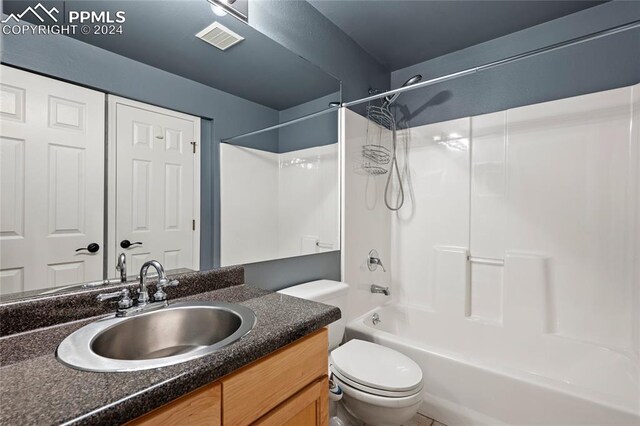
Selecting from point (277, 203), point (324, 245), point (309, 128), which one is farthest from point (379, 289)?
point (309, 128)

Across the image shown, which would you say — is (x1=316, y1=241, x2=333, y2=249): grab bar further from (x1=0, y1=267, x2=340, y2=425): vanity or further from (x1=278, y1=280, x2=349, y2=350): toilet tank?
(x1=0, y1=267, x2=340, y2=425): vanity

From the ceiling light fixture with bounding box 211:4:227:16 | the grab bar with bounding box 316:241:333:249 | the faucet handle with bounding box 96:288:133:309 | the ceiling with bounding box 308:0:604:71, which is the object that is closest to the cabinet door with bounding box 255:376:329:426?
the faucet handle with bounding box 96:288:133:309

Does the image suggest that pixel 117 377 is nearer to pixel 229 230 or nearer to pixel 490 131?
pixel 229 230

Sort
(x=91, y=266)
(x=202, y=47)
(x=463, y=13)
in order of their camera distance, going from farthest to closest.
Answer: (x=463, y=13)
(x=202, y=47)
(x=91, y=266)

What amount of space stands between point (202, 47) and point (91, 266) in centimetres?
99

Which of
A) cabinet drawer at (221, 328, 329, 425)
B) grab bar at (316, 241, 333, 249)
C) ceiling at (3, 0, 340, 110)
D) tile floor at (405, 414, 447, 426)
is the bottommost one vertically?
tile floor at (405, 414, 447, 426)

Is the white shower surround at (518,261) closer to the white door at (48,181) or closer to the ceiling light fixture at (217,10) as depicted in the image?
the ceiling light fixture at (217,10)

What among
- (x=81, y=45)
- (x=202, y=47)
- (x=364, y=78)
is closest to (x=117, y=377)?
(x=81, y=45)

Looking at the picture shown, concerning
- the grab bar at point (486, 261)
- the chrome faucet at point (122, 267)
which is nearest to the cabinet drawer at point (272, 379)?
the chrome faucet at point (122, 267)

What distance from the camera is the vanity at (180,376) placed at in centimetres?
→ 49

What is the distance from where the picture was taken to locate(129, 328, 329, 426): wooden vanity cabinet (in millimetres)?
589

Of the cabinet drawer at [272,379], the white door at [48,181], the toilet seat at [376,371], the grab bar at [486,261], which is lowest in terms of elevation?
the toilet seat at [376,371]

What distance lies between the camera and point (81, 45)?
908 mm

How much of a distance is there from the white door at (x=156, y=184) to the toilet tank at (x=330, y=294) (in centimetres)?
65
